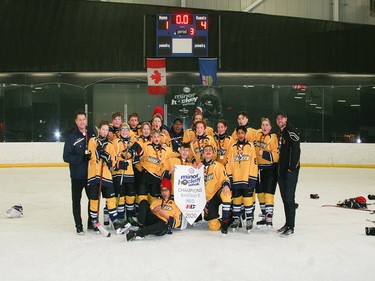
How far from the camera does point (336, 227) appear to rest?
219 inches

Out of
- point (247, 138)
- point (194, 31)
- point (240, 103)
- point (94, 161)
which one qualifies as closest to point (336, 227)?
point (247, 138)

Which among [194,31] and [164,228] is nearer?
[164,228]

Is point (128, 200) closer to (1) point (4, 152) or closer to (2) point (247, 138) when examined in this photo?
(2) point (247, 138)

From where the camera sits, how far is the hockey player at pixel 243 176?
210 inches

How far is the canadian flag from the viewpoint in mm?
12625

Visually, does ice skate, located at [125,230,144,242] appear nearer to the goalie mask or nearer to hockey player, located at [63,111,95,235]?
hockey player, located at [63,111,95,235]

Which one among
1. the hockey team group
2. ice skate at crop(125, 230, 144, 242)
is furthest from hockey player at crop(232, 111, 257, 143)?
ice skate at crop(125, 230, 144, 242)

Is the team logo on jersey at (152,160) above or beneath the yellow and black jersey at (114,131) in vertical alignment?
beneath

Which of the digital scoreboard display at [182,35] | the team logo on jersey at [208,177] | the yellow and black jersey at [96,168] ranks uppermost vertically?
the digital scoreboard display at [182,35]

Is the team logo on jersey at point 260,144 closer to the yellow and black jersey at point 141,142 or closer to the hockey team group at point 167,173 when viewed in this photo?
the hockey team group at point 167,173

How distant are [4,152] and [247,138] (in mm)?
8093

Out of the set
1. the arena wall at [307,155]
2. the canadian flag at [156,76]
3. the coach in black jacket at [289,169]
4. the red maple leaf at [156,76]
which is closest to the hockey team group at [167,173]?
the coach in black jacket at [289,169]

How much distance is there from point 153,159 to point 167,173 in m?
0.21

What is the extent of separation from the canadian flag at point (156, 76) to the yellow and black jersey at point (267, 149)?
7.18 m
